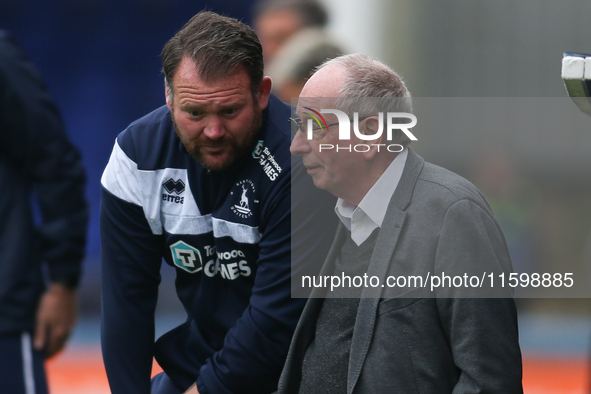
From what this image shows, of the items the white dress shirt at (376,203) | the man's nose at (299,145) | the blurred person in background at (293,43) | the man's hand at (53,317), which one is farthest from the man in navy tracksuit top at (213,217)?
the blurred person in background at (293,43)

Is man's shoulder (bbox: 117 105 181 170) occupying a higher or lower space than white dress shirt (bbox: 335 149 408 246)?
higher

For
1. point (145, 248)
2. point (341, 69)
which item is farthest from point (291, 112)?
point (145, 248)

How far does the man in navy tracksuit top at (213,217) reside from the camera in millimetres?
2281

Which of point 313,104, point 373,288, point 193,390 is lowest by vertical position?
point 193,390

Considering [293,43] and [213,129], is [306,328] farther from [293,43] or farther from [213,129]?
[293,43]

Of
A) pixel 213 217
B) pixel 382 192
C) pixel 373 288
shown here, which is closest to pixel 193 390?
pixel 213 217

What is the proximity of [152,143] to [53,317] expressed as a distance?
0.67 meters

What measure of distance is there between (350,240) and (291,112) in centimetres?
51

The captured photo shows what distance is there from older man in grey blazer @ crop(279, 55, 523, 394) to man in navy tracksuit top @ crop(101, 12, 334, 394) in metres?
0.14

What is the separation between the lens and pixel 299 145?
88.9 inches

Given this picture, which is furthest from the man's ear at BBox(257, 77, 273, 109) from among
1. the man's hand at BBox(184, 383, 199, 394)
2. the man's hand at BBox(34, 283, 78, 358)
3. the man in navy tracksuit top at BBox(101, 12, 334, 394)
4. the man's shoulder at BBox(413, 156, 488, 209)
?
the man's hand at BBox(184, 383, 199, 394)

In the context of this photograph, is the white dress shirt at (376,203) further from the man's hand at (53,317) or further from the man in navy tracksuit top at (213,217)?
the man's hand at (53,317)

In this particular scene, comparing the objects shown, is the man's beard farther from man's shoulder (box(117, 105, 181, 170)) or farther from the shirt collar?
the shirt collar

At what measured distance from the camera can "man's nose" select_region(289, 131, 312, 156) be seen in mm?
2248
